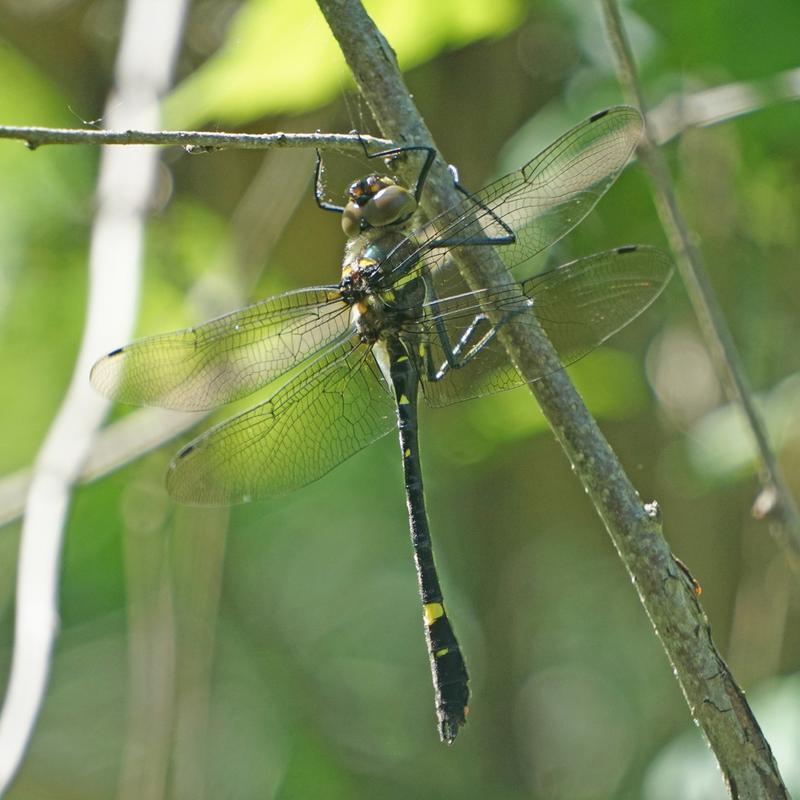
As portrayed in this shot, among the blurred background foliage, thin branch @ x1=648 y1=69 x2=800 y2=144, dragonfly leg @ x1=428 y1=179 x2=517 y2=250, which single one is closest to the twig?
the blurred background foliage

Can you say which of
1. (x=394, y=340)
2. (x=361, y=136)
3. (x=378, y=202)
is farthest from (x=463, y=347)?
(x=361, y=136)

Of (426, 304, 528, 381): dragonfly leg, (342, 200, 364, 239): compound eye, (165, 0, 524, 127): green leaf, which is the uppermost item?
(165, 0, 524, 127): green leaf

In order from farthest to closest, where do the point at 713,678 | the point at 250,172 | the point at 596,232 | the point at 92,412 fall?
the point at 250,172
the point at 596,232
the point at 92,412
the point at 713,678

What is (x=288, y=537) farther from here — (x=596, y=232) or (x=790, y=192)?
(x=790, y=192)

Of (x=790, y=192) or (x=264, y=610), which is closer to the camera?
(x=790, y=192)

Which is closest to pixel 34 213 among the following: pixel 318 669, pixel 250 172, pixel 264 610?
pixel 250 172

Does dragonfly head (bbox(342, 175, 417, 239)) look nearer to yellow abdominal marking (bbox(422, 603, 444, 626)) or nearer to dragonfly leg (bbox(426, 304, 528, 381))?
dragonfly leg (bbox(426, 304, 528, 381))

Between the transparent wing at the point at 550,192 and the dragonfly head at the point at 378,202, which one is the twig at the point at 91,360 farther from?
the transparent wing at the point at 550,192
